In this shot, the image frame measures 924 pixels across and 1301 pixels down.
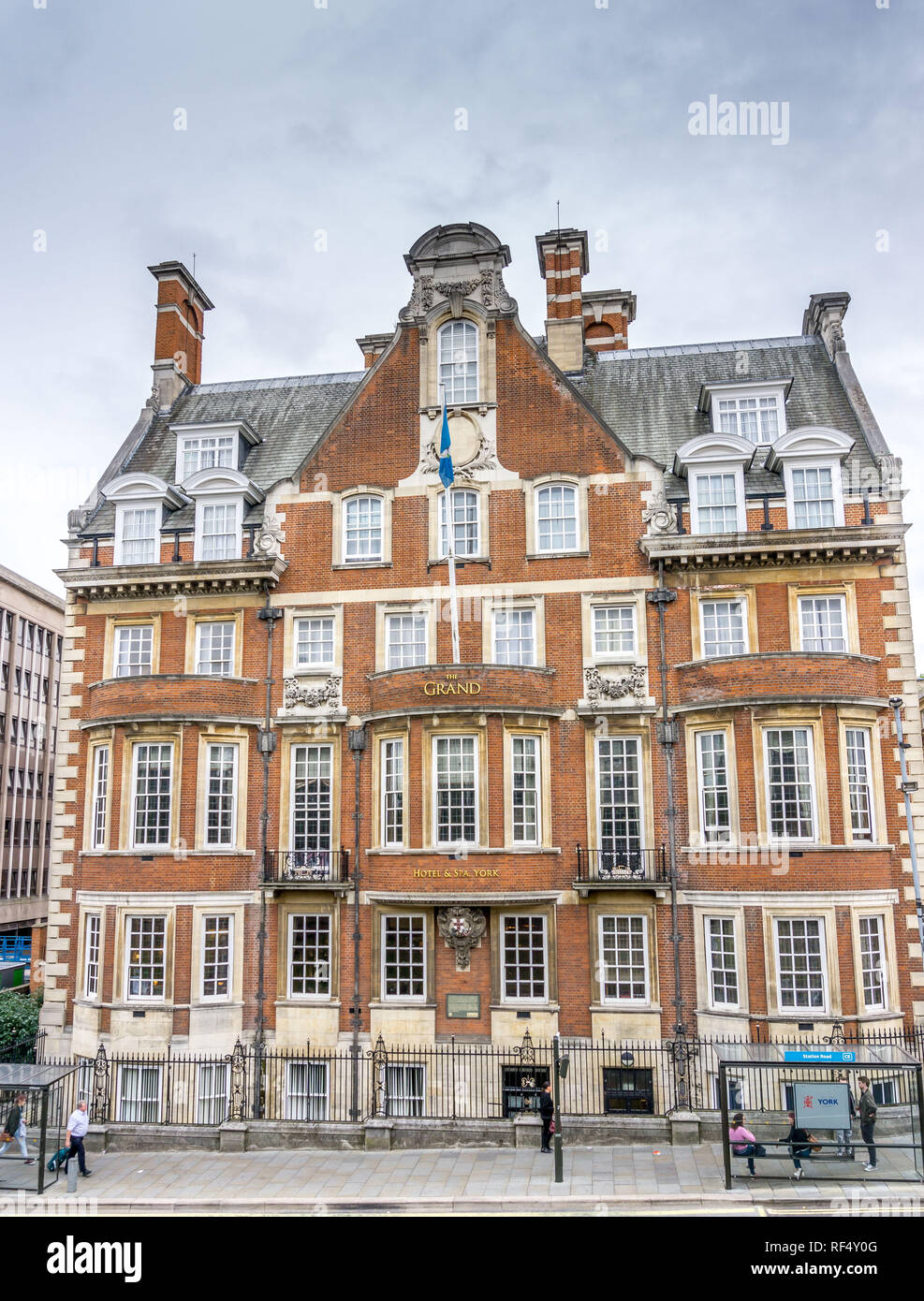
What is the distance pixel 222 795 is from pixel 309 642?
184 inches

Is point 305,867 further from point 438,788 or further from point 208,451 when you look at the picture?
point 208,451

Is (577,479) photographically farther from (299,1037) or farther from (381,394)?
(299,1037)

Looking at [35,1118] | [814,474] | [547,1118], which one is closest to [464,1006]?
[547,1118]

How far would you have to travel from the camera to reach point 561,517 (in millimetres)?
27391

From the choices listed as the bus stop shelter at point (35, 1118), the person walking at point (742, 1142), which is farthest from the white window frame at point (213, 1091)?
the person walking at point (742, 1142)

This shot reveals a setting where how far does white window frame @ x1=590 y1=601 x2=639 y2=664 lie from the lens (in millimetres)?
26328

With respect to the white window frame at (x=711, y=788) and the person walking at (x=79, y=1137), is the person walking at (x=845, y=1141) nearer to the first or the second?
the white window frame at (x=711, y=788)

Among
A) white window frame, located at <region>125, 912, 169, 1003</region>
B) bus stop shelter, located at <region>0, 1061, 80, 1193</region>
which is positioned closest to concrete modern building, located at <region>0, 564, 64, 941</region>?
white window frame, located at <region>125, 912, 169, 1003</region>

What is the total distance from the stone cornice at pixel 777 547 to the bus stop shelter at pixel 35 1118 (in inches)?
710

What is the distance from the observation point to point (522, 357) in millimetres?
28359

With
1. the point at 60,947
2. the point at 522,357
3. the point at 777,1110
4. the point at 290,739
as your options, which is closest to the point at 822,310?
the point at 522,357

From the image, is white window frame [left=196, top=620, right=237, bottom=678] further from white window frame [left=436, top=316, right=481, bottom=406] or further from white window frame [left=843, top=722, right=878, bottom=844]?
white window frame [left=843, top=722, right=878, bottom=844]

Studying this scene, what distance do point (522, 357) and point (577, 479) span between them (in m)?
3.93

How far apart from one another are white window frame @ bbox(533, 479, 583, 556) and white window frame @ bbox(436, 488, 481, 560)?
4.99 feet
